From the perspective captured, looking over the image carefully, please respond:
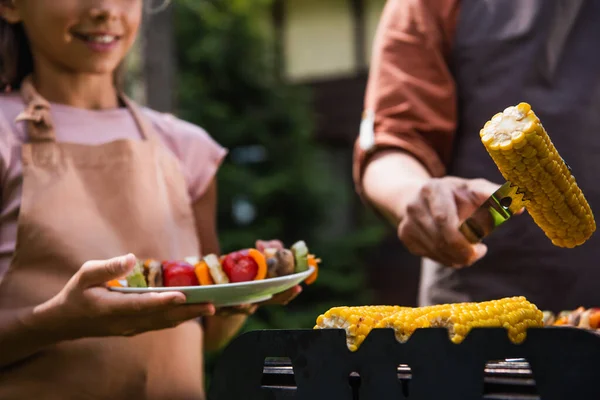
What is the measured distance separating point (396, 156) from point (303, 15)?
9230 millimetres

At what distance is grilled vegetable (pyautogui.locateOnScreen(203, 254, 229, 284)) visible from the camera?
181 cm

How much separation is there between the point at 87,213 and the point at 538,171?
1.12 meters

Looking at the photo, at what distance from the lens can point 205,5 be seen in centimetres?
859

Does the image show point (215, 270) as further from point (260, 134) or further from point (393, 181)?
point (260, 134)

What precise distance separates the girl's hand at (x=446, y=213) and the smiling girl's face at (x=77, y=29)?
2.95ft

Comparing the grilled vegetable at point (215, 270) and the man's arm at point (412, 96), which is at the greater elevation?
the man's arm at point (412, 96)

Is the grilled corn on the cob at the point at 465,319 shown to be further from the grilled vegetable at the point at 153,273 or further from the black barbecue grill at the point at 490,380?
the grilled vegetable at the point at 153,273

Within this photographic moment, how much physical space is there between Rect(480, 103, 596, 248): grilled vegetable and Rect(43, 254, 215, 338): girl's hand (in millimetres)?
695

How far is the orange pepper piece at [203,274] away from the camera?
1788mm

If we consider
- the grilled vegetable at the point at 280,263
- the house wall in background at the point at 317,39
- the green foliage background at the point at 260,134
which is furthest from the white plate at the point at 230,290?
the house wall in background at the point at 317,39

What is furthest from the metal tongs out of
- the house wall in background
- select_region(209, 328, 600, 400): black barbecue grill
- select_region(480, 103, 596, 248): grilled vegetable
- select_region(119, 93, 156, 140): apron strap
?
the house wall in background

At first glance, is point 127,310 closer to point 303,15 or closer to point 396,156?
point 396,156

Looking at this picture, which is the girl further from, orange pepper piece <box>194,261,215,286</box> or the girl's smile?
orange pepper piece <box>194,261,215,286</box>

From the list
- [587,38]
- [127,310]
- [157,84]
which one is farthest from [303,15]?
[127,310]
